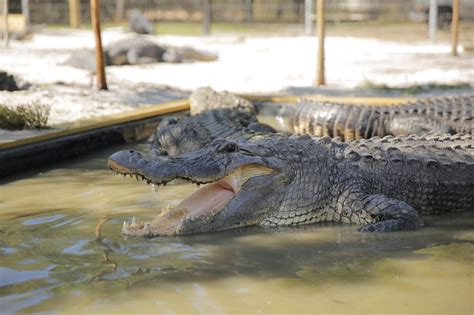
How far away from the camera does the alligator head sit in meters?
4.86

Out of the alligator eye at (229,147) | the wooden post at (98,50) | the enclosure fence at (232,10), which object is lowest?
the alligator eye at (229,147)

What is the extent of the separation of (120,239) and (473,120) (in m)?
4.44

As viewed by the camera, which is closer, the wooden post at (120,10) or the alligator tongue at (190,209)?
the alligator tongue at (190,209)

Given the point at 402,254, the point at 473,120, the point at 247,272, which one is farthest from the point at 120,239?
the point at 473,120

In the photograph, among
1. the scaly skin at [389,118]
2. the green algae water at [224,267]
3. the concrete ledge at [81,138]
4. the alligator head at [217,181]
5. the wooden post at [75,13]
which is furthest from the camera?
the wooden post at [75,13]

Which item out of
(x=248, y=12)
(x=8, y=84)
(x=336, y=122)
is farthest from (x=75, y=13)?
(x=336, y=122)

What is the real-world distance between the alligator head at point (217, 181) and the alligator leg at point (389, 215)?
1.95 feet

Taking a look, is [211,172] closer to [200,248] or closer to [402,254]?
[200,248]

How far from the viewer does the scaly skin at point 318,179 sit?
197 inches

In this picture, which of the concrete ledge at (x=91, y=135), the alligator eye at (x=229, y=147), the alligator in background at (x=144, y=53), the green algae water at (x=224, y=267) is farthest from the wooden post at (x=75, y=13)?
the alligator eye at (x=229, y=147)

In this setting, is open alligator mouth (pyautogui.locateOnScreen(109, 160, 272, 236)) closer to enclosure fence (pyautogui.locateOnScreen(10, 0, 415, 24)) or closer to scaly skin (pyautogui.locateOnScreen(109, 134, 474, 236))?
scaly skin (pyautogui.locateOnScreen(109, 134, 474, 236))

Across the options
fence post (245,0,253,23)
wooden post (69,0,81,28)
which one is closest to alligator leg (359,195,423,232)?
fence post (245,0,253,23)

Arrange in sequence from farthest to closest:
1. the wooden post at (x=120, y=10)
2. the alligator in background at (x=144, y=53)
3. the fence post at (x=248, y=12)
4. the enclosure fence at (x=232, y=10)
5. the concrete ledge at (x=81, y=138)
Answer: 1. the wooden post at (x=120, y=10)
2. the fence post at (x=248, y=12)
3. the enclosure fence at (x=232, y=10)
4. the alligator in background at (x=144, y=53)
5. the concrete ledge at (x=81, y=138)

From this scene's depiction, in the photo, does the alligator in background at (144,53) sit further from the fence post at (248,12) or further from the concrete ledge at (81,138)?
the fence post at (248,12)
